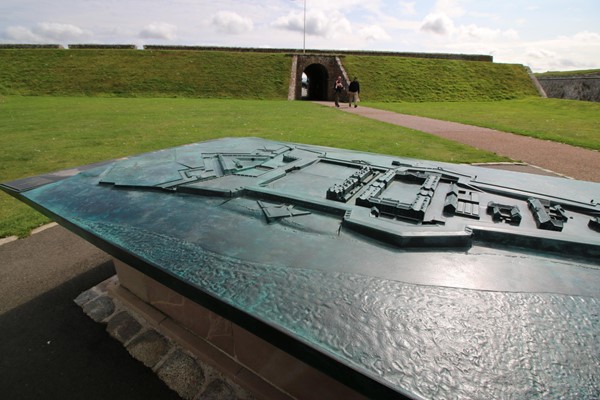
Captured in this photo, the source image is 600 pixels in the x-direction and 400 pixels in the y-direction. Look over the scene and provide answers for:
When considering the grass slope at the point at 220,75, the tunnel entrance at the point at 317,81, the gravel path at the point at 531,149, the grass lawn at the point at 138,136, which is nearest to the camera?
the gravel path at the point at 531,149

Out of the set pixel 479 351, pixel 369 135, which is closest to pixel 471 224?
pixel 479 351

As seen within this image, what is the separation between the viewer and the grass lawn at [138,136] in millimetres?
6594

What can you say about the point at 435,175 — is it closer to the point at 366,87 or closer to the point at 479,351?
the point at 479,351

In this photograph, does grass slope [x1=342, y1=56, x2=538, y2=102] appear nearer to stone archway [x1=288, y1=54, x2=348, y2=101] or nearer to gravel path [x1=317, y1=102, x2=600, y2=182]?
stone archway [x1=288, y1=54, x2=348, y2=101]

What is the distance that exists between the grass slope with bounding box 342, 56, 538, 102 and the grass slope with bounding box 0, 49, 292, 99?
6.70 meters

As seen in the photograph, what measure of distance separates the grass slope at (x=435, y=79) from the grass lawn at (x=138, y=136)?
1268 centimetres

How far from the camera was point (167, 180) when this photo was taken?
8.68ft

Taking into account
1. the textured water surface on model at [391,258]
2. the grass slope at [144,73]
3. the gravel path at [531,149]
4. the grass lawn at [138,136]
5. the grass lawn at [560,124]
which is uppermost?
the grass slope at [144,73]

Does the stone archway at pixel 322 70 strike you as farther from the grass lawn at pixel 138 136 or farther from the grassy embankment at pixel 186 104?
the grass lawn at pixel 138 136

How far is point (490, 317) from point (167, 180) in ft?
→ 7.92

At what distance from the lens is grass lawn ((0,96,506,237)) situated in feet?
21.6

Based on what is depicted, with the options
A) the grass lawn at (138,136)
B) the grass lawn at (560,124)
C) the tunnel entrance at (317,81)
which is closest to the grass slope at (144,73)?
the tunnel entrance at (317,81)

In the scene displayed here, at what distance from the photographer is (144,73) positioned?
81.6 ft

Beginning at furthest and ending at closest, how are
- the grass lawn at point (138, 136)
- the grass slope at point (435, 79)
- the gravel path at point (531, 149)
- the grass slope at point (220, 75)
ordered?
the grass slope at point (435, 79)
the grass slope at point (220, 75)
the grass lawn at point (138, 136)
the gravel path at point (531, 149)
